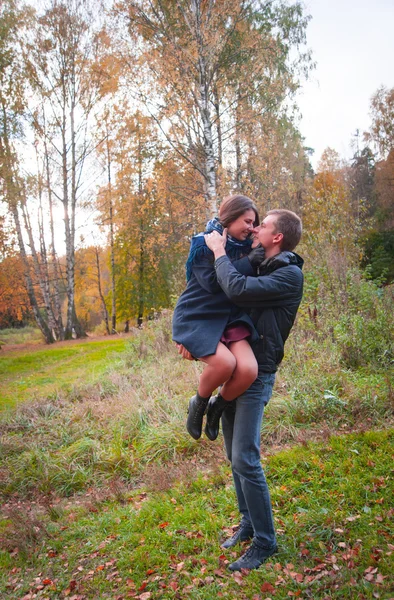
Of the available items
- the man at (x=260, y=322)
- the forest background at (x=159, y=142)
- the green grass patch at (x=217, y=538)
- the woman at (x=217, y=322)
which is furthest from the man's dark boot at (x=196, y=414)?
the forest background at (x=159, y=142)

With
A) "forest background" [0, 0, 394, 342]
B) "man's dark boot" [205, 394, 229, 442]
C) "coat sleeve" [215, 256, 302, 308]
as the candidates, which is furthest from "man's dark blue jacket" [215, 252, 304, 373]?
"forest background" [0, 0, 394, 342]

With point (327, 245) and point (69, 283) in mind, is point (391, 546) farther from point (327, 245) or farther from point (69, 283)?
point (69, 283)

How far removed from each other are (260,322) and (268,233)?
0.53 m

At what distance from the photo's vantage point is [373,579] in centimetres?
240

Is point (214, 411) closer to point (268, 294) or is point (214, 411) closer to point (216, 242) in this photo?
point (268, 294)

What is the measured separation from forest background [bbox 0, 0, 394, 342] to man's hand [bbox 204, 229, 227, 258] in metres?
5.27

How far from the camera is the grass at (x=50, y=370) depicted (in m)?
8.98

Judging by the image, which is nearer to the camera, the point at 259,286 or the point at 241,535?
the point at 259,286

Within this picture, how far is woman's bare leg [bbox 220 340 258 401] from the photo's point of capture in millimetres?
2400

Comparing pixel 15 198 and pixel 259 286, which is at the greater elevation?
pixel 15 198

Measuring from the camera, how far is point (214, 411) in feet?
9.09

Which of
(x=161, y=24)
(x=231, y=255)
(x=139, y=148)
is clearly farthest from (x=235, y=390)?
(x=139, y=148)

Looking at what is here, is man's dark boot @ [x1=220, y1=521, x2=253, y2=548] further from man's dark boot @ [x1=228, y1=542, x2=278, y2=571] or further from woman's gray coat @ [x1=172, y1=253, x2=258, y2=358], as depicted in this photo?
woman's gray coat @ [x1=172, y1=253, x2=258, y2=358]

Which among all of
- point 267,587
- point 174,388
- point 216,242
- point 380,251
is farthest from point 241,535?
point 380,251
